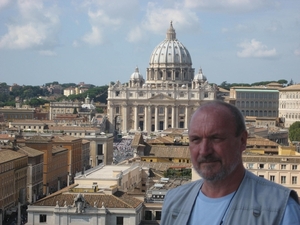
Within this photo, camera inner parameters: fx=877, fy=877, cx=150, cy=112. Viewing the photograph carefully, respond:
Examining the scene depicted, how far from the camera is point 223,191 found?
4.56 meters

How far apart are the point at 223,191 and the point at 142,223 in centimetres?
2377

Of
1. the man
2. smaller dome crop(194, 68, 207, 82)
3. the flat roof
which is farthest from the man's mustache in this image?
smaller dome crop(194, 68, 207, 82)

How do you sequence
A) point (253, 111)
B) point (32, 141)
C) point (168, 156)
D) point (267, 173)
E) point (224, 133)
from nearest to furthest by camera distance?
point (224, 133)
point (267, 173)
point (168, 156)
point (32, 141)
point (253, 111)

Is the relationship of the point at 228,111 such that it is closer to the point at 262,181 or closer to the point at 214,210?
the point at 262,181

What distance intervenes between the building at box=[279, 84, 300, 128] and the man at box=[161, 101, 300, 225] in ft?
408

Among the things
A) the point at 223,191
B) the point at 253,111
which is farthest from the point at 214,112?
the point at 253,111

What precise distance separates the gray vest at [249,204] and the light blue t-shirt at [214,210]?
0.03 meters

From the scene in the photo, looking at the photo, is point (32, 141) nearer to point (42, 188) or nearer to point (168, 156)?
point (42, 188)

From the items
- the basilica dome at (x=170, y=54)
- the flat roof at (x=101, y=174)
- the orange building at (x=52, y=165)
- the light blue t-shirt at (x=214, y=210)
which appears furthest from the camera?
the basilica dome at (x=170, y=54)

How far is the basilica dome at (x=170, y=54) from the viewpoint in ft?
581

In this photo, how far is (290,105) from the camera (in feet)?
429

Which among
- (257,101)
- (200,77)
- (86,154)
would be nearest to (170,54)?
(200,77)

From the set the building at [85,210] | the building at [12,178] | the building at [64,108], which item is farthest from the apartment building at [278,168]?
the building at [64,108]

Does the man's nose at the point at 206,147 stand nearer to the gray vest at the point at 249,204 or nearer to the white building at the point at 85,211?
the gray vest at the point at 249,204
